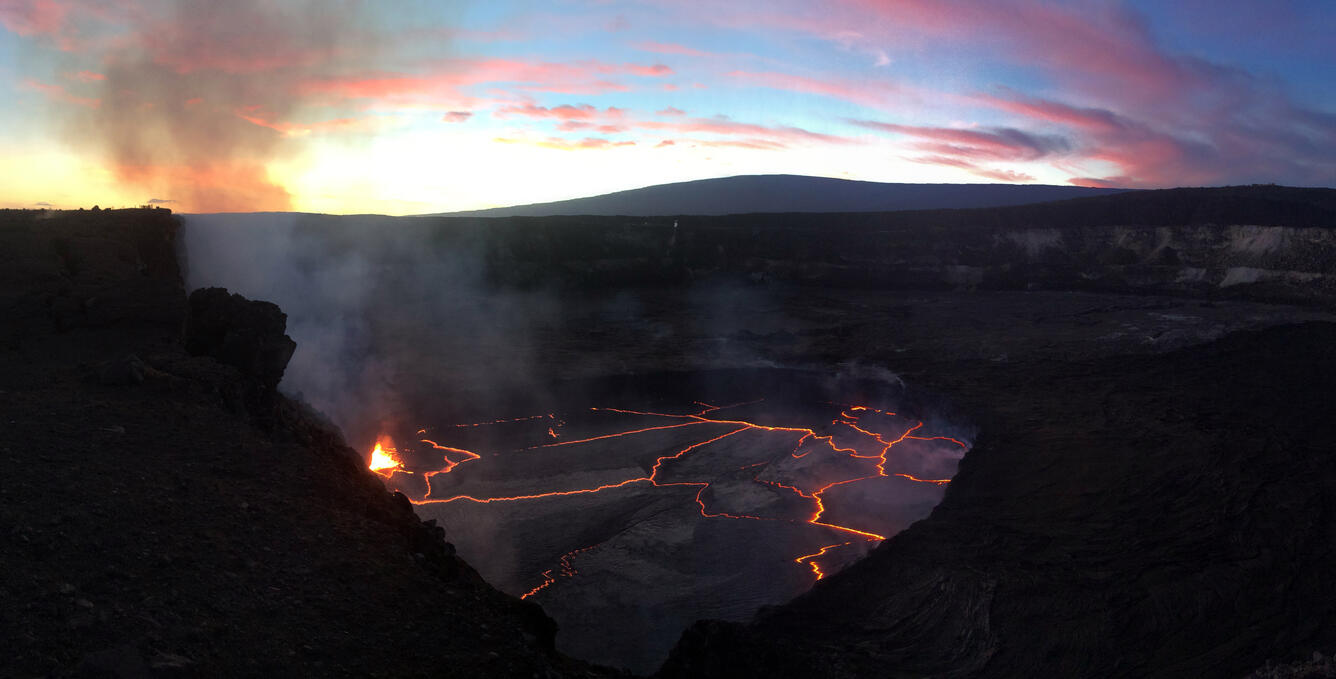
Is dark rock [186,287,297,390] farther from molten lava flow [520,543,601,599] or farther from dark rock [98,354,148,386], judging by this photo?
molten lava flow [520,543,601,599]

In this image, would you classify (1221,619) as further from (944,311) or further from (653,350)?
(944,311)

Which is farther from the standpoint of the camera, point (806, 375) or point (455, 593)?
point (806, 375)

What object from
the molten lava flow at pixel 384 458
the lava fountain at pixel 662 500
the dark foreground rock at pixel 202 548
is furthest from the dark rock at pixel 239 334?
the molten lava flow at pixel 384 458

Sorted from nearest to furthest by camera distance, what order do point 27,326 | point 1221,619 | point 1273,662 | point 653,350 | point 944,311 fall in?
point 1273,662
point 1221,619
point 27,326
point 653,350
point 944,311

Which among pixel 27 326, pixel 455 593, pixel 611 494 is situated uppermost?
pixel 27 326

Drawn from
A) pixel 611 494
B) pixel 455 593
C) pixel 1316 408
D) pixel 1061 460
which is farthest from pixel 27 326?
pixel 1316 408

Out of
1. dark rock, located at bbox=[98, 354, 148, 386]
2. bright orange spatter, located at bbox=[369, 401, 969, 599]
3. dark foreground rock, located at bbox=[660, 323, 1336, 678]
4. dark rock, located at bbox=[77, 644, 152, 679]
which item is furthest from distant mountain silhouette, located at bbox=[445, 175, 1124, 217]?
dark rock, located at bbox=[77, 644, 152, 679]
